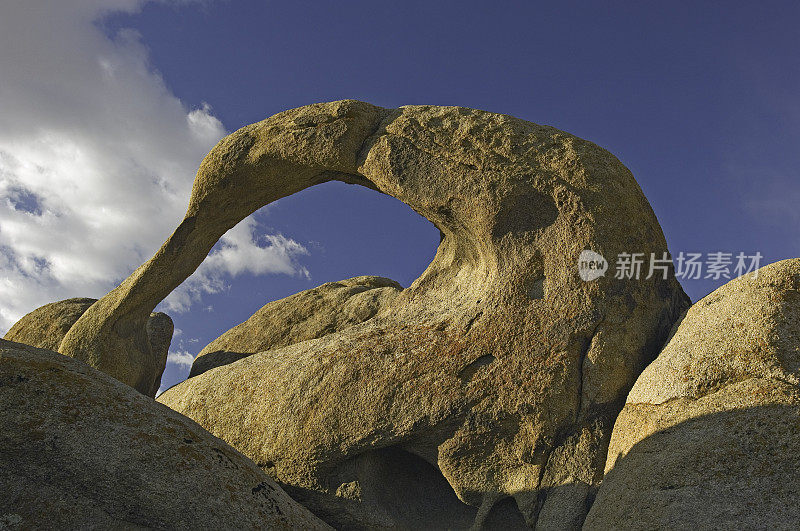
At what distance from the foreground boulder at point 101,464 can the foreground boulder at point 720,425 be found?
2.57m

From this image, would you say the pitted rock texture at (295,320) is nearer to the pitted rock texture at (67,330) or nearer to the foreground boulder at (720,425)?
the pitted rock texture at (67,330)

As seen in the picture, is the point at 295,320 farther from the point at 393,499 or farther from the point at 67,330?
the point at 393,499

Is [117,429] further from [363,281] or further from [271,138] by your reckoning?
[363,281]

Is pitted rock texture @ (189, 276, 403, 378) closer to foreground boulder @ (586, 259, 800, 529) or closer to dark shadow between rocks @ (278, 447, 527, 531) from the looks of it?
dark shadow between rocks @ (278, 447, 527, 531)

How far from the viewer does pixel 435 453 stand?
6.12m

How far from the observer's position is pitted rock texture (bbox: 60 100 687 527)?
19.5 ft

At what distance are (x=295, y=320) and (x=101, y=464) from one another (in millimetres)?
5845

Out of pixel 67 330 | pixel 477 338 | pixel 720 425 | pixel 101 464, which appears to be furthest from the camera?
pixel 67 330

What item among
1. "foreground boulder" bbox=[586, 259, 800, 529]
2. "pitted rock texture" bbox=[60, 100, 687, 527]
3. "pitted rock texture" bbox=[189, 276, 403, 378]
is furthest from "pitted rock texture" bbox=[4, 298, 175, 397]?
"foreground boulder" bbox=[586, 259, 800, 529]

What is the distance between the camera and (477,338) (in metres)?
6.22

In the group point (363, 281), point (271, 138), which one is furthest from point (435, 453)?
point (363, 281)

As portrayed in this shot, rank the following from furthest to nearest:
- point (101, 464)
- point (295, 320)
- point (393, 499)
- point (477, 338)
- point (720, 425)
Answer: point (295, 320)
point (393, 499)
point (477, 338)
point (720, 425)
point (101, 464)

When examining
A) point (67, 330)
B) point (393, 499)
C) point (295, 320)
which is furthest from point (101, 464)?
point (67, 330)

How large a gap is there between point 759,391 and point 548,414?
173 cm
